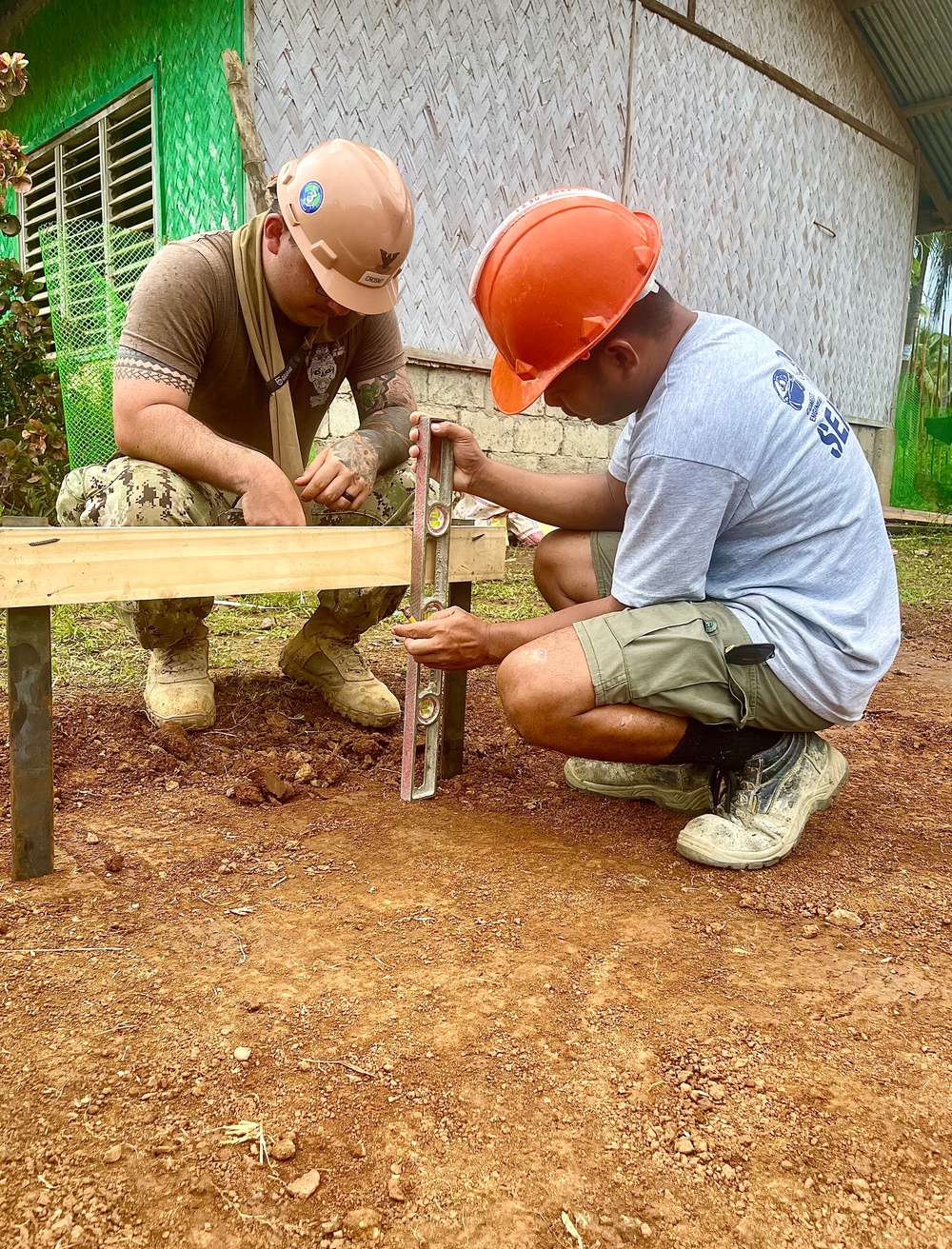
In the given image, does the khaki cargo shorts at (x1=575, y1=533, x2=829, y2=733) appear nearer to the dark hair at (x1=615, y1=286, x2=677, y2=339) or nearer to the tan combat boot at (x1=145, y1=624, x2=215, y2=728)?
the dark hair at (x1=615, y1=286, x2=677, y2=339)

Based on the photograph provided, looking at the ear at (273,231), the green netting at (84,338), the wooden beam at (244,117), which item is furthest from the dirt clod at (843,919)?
the wooden beam at (244,117)

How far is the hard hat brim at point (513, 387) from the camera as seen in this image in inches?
72.1

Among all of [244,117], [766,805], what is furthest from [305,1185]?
[244,117]

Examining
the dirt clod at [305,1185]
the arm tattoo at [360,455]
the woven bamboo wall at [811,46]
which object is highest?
the woven bamboo wall at [811,46]

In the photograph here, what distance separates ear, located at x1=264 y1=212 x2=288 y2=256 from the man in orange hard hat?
808mm

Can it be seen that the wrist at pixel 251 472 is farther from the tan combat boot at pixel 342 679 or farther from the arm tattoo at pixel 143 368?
the tan combat boot at pixel 342 679

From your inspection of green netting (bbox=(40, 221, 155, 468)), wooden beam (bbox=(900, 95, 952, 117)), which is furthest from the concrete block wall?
wooden beam (bbox=(900, 95, 952, 117))

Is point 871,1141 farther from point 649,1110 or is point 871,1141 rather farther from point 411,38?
point 411,38

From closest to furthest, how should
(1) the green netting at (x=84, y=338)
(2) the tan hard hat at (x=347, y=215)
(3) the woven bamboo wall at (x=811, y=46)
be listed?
(2) the tan hard hat at (x=347, y=215), (1) the green netting at (x=84, y=338), (3) the woven bamboo wall at (x=811, y=46)

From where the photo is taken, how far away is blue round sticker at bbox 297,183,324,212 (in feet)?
7.32

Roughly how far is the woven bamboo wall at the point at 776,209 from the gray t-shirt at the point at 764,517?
19.7 feet

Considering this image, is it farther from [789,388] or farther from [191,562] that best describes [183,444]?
[789,388]

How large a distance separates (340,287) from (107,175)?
469 cm

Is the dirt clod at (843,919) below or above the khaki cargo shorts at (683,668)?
below
